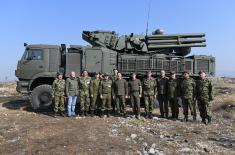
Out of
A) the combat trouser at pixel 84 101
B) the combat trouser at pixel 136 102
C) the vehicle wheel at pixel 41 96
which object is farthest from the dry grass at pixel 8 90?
the combat trouser at pixel 136 102

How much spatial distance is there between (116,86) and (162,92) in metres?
1.65

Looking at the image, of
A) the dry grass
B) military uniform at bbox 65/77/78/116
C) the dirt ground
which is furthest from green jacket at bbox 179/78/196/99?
the dry grass

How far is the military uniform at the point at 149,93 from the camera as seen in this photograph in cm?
1428

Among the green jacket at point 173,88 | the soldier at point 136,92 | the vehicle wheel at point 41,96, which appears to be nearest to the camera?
the green jacket at point 173,88

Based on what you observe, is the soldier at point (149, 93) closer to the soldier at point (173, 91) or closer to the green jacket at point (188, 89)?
the soldier at point (173, 91)

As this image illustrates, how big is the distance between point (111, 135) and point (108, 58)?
6.25m

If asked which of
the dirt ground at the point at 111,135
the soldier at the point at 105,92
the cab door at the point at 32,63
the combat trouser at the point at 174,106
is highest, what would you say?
the cab door at the point at 32,63

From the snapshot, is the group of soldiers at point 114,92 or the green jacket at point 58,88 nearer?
the group of soldiers at point 114,92

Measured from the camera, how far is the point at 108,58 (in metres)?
16.8

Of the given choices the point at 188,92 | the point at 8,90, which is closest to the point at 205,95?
the point at 188,92

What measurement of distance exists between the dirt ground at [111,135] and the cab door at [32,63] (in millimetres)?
1805

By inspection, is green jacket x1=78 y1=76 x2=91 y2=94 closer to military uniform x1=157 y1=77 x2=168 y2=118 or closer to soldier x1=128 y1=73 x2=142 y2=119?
soldier x1=128 y1=73 x2=142 y2=119

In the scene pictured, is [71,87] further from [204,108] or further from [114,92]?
[204,108]

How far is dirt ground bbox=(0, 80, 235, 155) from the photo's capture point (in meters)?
9.38
